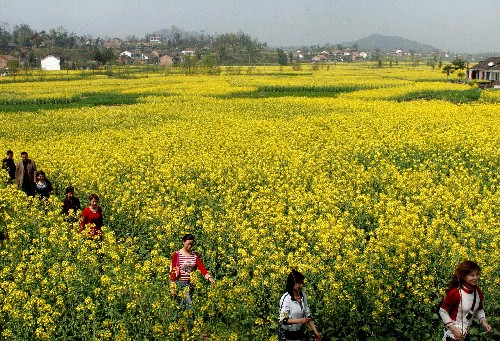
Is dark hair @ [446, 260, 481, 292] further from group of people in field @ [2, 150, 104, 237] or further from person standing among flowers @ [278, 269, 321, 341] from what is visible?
group of people in field @ [2, 150, 104, 237]

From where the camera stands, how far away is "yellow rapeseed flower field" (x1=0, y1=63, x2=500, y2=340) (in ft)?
25.9

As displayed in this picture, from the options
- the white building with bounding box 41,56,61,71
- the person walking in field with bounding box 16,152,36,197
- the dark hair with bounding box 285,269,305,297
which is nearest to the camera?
the dark hair with bounding box 285,269,305,297

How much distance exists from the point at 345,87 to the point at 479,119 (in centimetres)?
3352

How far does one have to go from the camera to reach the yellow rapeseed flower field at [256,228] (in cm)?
790

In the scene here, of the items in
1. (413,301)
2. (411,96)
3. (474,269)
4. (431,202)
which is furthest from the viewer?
(411,96)

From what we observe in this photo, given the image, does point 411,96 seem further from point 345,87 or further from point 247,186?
point 247,186

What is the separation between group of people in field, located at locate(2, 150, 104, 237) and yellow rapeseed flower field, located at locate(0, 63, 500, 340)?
0.37 m

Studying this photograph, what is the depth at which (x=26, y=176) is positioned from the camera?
1545 centimetres

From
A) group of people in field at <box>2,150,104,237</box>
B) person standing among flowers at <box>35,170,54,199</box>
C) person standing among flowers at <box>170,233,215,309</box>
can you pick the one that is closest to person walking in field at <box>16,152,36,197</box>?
group of people in field at <box>2,150,104,237</box>

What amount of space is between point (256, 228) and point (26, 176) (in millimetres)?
→ 7412

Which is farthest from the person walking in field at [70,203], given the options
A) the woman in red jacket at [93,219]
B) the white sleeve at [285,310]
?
the white sleeve at [285,310]

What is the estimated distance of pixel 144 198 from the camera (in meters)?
14.8

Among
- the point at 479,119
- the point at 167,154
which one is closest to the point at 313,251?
the point at 167,154

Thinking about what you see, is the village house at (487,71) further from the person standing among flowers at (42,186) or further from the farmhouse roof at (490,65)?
the person standing among flowers at (42,186)
